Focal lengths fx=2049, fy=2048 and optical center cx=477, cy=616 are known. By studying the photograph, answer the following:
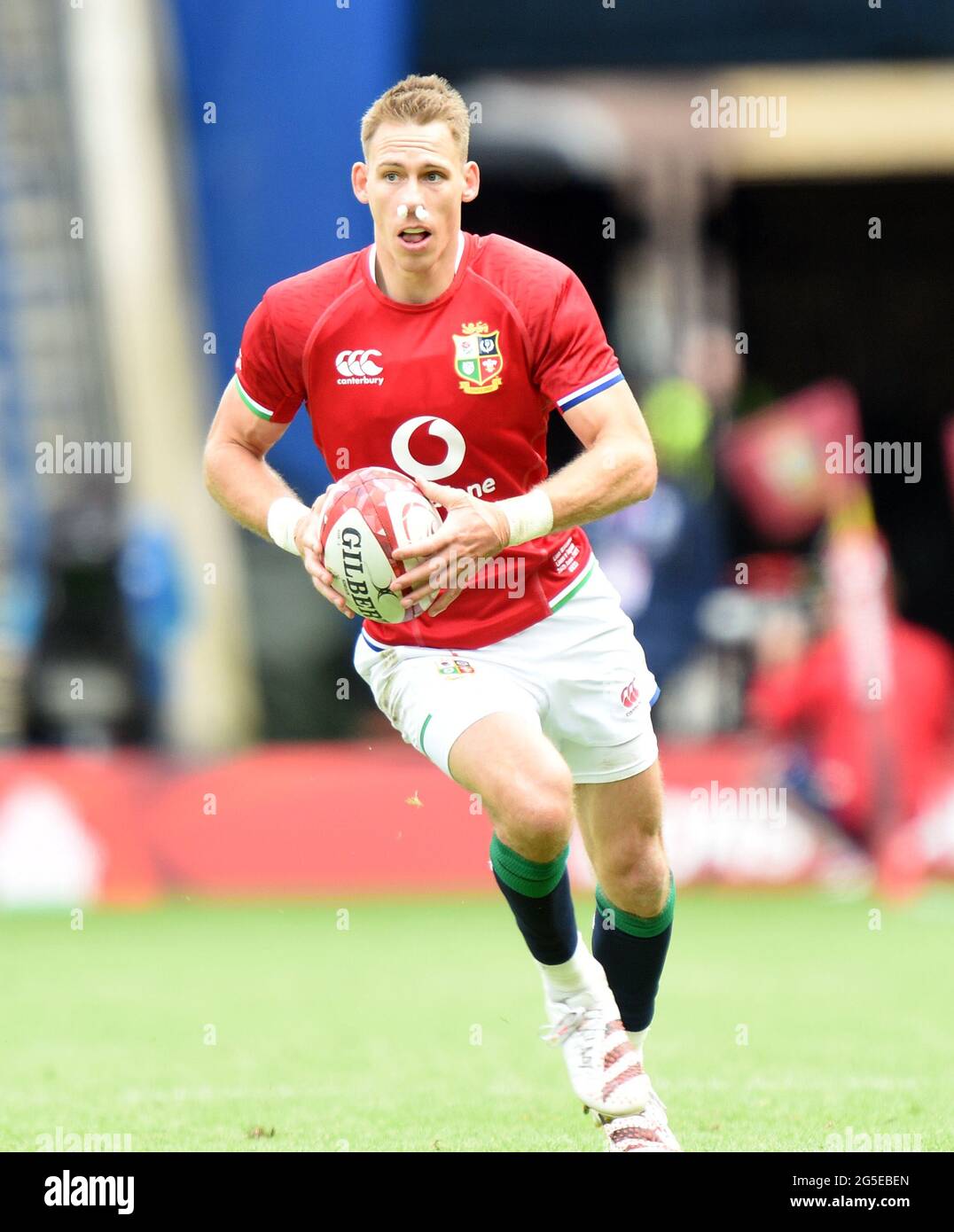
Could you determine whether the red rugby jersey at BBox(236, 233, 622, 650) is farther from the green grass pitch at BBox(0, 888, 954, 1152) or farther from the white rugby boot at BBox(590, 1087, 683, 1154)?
the green grass pitch at BBox(0, 888, 954, 1152)

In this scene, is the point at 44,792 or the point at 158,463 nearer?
the point at 44,792

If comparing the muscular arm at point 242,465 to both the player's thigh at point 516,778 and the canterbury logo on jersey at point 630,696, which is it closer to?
the player's thigh at point 516,778

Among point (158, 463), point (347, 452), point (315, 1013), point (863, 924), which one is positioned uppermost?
point (347, 452)

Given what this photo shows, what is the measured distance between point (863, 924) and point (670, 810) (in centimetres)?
163

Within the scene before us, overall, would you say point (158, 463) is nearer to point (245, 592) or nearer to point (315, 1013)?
point (245, 592)

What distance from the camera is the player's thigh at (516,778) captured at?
5461 mm

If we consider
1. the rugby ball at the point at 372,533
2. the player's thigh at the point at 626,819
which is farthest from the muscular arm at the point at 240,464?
the player's thigh at the point at 626,819

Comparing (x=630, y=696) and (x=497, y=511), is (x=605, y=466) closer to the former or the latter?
(x=497, y=511)

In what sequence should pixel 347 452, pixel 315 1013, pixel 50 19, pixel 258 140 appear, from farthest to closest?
pixel 50 19, pixel 258 140, pixel 315 1013, pixel 347 452

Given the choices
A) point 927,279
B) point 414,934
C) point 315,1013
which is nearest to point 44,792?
point 414,934

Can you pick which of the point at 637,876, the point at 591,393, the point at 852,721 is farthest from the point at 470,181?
the point at 852,721

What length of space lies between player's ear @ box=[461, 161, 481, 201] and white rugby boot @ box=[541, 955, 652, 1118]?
226 centimetres

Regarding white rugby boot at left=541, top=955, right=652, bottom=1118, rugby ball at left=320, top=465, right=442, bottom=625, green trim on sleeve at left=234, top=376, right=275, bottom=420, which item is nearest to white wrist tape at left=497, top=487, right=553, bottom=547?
rugby ball at left=320, top=465, right=442, bottom=625

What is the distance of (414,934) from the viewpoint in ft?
37.7
